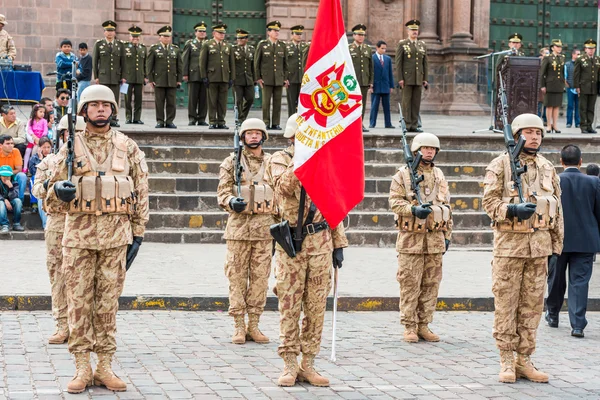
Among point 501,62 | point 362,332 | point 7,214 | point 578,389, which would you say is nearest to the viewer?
point 578,389

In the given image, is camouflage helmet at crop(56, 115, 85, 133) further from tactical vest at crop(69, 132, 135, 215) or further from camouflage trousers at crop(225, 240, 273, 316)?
camouflage trousers at crop(225, 240, 273, 316)

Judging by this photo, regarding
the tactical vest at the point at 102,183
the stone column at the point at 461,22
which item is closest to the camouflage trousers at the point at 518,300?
the tactical vest at the point at 102,183

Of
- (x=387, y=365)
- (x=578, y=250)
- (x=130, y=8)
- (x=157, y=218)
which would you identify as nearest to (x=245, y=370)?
(x=387, y=365)

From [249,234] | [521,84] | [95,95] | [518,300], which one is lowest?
[518,300]

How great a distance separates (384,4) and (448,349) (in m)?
20.4

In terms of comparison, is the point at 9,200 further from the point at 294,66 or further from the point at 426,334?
the point at 426,334

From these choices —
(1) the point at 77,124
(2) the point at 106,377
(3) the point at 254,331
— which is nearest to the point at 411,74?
(3) the point at 254,331

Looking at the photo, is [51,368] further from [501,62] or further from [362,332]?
[501,62]

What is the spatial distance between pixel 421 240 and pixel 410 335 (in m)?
0.96

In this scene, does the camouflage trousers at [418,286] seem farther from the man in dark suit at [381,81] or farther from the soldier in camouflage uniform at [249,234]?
the man in dark suit at [381,81]

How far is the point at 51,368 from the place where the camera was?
8844 millimetres

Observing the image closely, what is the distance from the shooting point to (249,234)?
34.9 ft

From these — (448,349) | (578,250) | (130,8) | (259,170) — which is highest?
(130,8)

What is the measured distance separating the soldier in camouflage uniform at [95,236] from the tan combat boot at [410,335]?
3.43 metres
